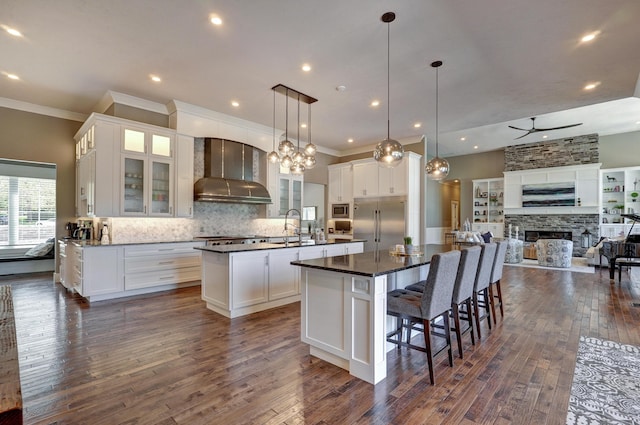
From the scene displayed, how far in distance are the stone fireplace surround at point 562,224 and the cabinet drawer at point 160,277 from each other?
10.5 m

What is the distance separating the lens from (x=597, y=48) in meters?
3.50

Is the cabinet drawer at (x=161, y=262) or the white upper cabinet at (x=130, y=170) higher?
the white upper cabinet at (x=130, y=170)

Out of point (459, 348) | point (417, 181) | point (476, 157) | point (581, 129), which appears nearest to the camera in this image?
point (459, 348)

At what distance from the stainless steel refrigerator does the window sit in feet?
24.7

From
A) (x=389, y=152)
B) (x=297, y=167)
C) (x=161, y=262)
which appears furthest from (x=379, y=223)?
(x=161, y=262)

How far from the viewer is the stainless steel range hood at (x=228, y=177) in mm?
5633

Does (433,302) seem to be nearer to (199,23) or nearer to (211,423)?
(211,423)

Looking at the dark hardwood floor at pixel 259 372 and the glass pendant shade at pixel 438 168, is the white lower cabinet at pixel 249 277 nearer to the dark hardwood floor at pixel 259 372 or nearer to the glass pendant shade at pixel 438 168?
the dark hardwood floor at pixel 259 372

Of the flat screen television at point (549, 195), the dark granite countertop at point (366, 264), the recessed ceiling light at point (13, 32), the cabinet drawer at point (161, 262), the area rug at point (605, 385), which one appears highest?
the recessed ceiling light at point (13, 32)

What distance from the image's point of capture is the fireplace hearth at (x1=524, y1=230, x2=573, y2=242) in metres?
9.85

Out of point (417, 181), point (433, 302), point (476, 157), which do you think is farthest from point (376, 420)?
point (476, 157)

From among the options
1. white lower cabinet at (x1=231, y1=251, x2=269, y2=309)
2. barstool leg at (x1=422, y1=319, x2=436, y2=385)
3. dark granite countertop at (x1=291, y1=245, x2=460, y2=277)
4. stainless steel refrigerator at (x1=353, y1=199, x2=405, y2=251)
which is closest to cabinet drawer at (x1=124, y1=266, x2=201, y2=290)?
white lower cabinet at (x1=231, y1=251, x2=269, y2=309)

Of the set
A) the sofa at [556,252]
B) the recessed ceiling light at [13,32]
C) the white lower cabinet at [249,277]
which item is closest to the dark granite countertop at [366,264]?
the white lower cabinet at [249,277]

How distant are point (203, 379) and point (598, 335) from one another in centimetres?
406
